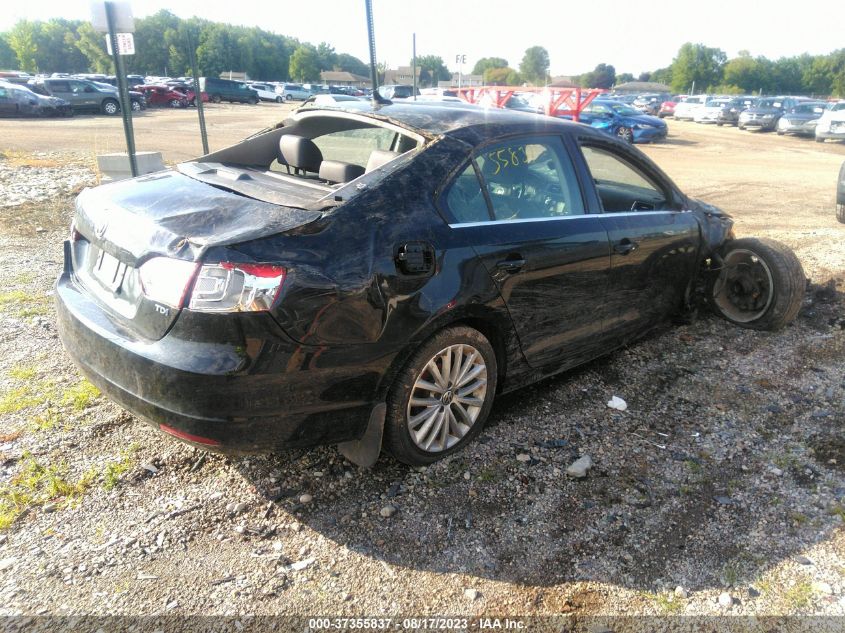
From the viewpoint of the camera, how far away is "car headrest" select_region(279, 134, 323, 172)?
3.73 m

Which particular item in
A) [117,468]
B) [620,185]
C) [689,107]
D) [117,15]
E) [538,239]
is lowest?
[117,468]

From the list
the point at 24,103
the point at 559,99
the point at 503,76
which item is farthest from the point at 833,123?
the point at 503,76

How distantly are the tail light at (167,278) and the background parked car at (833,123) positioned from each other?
94.5 ft

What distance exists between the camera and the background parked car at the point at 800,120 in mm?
27775

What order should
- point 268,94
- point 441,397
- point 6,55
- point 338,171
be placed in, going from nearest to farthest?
point 441,397 → point 338,171 → point 268,94 → point 6,55

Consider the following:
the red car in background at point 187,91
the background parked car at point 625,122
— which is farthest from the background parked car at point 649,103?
the red car in background at point 187,91

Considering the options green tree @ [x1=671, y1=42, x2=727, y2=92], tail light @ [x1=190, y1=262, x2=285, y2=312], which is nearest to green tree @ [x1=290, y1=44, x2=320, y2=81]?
green tree @ [x1=671, y1=42, x2=727, y2=92]

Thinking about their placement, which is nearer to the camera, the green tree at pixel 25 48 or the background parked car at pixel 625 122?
the background parked car at pixel 625 122

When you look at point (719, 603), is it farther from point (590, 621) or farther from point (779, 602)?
point (590, 621)

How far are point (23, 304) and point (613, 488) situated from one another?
4.76 m

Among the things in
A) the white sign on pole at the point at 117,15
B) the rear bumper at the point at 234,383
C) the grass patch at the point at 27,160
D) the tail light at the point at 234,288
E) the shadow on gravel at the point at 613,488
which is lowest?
the shadow on gravel at the point at 613,488

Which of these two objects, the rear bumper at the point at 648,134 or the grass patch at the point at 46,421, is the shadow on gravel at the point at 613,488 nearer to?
the grass patch at the point at 46,421

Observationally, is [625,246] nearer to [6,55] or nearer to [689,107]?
[689,107]

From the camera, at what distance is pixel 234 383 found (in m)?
2.44
